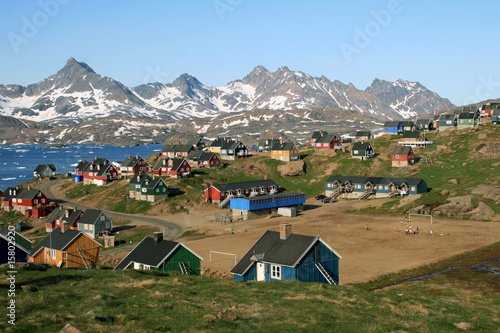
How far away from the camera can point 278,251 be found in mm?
43906

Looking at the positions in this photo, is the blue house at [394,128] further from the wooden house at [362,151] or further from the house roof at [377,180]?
the house roof at [377,180]

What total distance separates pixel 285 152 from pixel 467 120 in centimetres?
5804

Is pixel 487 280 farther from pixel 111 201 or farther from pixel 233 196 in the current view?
pixel 111 201

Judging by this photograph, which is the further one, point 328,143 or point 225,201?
point 328,143

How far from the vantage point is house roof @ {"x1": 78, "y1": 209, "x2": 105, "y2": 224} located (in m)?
90.2

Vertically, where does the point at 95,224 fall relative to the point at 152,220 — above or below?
above

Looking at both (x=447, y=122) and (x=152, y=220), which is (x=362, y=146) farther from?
(x=152, y=220)

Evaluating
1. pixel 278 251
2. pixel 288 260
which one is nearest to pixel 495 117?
pixel 278 251

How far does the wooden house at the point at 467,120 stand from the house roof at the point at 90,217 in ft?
371

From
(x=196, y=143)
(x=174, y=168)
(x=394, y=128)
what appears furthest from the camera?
(x=394, y=128)

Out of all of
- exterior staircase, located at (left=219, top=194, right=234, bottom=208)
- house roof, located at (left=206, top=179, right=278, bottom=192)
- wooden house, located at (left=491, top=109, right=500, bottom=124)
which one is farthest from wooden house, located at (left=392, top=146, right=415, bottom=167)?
wooden house, located at (left=491, top=109, right=500, bottom=124)

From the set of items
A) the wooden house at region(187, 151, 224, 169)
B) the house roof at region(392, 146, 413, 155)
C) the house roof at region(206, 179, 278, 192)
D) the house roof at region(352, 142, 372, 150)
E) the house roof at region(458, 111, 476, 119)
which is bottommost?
the house roof at region(206, 179, 278, 192)

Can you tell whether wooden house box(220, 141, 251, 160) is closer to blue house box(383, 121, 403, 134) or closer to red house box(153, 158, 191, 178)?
red house box(153, 158, 191, 178)

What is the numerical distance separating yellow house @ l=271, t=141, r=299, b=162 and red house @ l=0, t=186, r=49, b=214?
220ft
